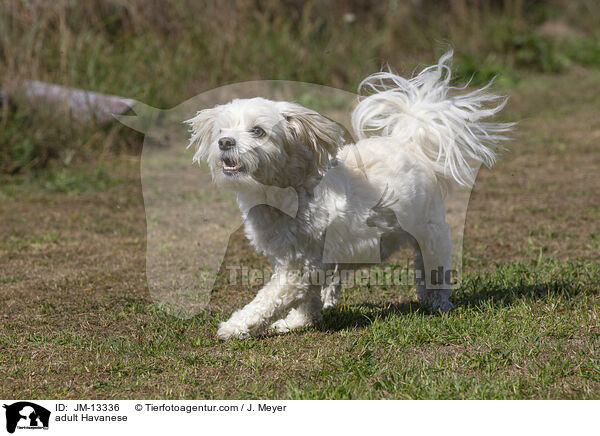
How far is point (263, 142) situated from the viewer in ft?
12.9

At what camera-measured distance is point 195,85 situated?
37.2 feet

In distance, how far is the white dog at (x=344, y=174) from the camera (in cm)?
400

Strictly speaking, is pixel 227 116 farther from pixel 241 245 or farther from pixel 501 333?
pixel 241 245

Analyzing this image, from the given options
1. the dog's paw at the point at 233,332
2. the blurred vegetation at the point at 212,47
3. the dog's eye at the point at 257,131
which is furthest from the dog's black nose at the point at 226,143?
the blurred vegetation at the point at 212,47

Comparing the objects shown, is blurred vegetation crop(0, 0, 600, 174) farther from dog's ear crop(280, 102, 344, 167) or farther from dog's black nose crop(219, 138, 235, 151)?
dog's black nose crop(219, 138, 235, 151)

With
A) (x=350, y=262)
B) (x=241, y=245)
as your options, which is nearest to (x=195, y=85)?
(x=241, y=245)

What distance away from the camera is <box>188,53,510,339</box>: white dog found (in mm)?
4004

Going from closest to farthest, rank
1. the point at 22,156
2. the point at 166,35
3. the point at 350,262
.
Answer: the point at 350,262
the point at 22,156
the point at 166,35

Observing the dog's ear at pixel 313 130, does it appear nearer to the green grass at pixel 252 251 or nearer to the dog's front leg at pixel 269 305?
the dog's front leg at pixel 269 305

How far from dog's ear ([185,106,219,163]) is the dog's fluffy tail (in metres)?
1.06

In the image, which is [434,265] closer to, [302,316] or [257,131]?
[302,316]

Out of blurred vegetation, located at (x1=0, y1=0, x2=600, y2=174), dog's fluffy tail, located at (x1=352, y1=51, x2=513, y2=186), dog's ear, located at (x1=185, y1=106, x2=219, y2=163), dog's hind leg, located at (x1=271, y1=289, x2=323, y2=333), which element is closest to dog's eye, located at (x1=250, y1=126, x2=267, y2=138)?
dog's ear, located at (x1=185, y1=106, x2=219, y2=163)

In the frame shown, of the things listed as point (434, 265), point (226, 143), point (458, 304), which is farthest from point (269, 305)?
point (458, 304)

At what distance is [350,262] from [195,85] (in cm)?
750
